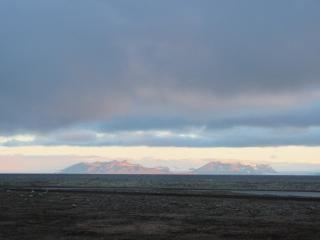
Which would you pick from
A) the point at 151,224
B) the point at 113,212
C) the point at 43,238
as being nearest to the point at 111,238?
the point at 43,238

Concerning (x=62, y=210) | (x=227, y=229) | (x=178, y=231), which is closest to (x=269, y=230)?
(x=227, y=229)

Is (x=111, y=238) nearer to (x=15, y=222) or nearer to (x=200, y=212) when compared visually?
(x=15, y=222)

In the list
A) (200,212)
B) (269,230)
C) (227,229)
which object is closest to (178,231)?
(227,229)

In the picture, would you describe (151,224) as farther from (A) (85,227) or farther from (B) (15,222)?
(B) (15,222)

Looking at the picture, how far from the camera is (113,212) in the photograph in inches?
1682

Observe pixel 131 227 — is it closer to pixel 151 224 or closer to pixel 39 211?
pixel 151 224

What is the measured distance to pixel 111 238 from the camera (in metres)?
26.9

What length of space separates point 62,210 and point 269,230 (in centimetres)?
1949

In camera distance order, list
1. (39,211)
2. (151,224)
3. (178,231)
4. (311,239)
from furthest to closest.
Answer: (39,211) → (151,224) → (178,231) → (311,239)

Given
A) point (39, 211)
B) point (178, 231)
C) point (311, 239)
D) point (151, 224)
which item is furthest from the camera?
point (39, 211)

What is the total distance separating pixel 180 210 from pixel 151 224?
11559 mm

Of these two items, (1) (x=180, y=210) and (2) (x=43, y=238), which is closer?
(2) (x=43, y=238)

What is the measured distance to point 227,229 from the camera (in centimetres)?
3083

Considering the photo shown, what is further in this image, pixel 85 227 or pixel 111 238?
pixel 85 227
